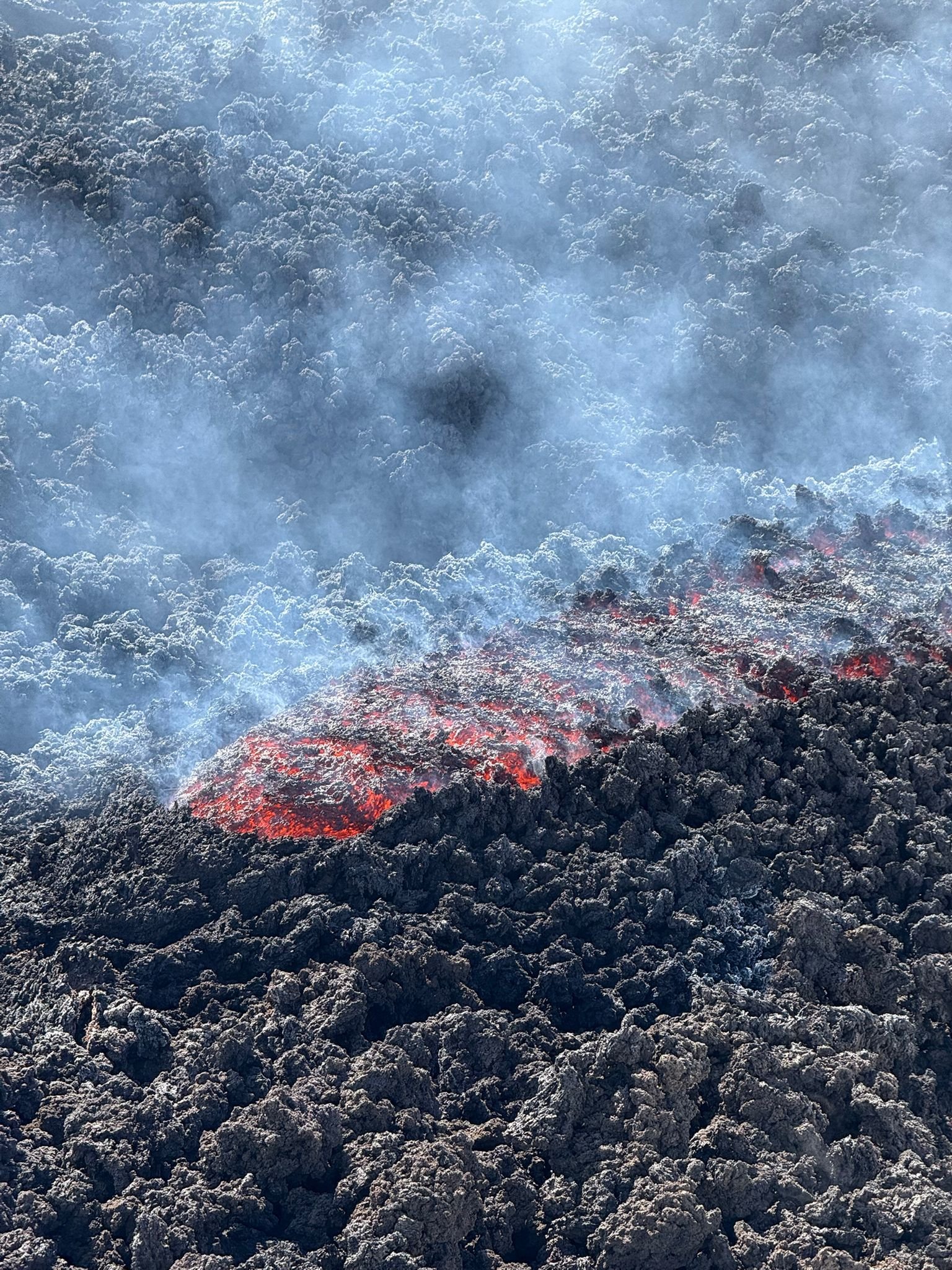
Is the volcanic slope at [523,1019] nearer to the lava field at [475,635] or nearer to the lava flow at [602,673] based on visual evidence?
the lava field at [475,635]

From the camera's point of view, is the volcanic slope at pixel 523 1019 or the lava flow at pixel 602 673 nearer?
the volcanic slope at pixel 523 1019

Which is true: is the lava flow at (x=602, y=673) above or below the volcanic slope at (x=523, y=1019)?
above

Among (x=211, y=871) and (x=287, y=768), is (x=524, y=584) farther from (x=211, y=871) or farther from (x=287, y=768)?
(x=211, y=871)

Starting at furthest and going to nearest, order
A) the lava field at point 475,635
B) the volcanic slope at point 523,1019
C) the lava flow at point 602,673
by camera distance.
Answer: the lava flow at point 602,673 < the lava field at point 475,635 < the volcanic slope at point 523,1019

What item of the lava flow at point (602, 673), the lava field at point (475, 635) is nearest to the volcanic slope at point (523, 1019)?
the lava field at point (475, 635)

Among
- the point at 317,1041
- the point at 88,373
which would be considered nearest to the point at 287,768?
the point at 317,1041

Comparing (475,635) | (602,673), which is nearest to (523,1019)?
(602,673)
